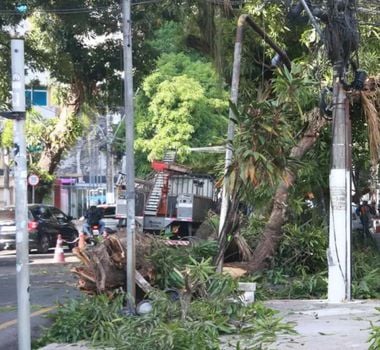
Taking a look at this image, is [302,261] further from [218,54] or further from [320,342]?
[320,342]

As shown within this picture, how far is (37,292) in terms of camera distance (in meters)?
12.6

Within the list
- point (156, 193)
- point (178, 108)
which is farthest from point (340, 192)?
point (178, 108)

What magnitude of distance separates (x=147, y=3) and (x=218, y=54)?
480 cm

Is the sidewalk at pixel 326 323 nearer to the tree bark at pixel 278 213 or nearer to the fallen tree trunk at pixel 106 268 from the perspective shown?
the tree bark at pixel 278 213

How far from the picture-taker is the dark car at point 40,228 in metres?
22.9

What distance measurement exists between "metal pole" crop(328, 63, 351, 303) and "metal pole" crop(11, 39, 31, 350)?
6.41m

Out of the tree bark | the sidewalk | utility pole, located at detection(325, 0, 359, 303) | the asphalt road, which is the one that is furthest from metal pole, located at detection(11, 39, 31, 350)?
the tree bark

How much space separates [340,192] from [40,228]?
14.5 meters

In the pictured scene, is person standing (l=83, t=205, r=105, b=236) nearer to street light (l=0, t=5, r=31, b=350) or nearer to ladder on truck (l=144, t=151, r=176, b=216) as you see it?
ladder on truck (l=144, t=151, r=176, b=216)

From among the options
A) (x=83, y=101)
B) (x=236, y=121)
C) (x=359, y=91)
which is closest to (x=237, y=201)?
(x=236, y=121)

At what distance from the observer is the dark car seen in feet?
75.2

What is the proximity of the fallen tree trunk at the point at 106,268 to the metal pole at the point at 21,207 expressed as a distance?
11.5ft

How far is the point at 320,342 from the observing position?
7.53 meters

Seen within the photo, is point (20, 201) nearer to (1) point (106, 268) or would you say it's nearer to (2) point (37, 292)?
(1) point (106, 268)
